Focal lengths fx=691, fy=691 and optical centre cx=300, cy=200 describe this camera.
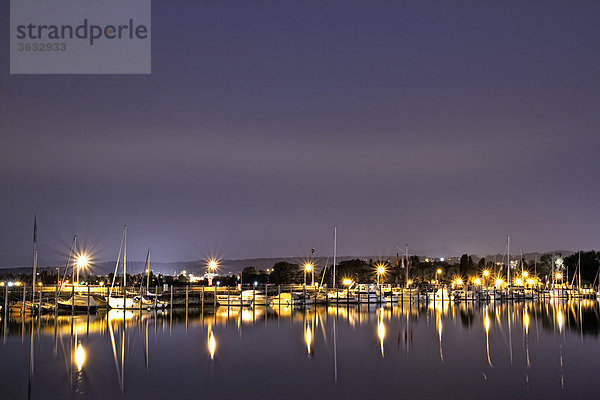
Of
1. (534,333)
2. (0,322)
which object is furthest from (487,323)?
(0,322)

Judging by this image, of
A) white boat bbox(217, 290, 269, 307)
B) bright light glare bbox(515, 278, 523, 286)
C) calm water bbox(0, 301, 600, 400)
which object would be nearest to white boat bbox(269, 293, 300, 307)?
white boat bbox(217, 290, 269, 307)

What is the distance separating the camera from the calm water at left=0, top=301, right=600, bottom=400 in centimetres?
2922

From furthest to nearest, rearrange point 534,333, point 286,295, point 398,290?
point 398,290 → point 286,295 → point 534,333

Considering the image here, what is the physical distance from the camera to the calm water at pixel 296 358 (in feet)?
95.9

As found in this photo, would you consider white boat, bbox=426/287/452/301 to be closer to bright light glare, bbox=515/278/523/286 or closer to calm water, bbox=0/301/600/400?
calm water, bbox=0/301/600/400

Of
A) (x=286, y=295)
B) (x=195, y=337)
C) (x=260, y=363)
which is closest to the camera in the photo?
(x=260, y=363)

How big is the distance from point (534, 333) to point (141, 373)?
31.1 metres

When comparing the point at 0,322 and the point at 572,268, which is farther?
the point at 572,268

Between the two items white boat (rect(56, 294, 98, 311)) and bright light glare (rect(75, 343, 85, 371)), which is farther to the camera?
white boat (rect(56, 294, 98, 311))

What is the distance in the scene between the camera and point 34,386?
98.1ft

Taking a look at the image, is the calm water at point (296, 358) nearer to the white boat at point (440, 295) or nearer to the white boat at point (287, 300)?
the white boat at point (287, 300)

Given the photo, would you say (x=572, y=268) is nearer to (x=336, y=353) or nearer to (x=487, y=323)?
(x=487, y=323)

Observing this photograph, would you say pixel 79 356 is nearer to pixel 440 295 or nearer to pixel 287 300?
pixel 287 300

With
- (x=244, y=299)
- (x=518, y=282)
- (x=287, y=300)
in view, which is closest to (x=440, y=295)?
(x=287, y=300)
